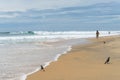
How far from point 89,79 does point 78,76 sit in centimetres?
76

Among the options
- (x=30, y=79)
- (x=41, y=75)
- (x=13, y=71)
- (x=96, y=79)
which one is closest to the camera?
(x=96, y=79)

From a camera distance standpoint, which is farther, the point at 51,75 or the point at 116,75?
the point at 51,75

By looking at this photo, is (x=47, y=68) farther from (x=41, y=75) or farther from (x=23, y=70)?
(x=41, y=75)

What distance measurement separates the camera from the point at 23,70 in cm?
1253

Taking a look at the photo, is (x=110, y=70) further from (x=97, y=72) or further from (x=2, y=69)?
(x=2, y=69)

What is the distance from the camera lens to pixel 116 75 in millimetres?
10086

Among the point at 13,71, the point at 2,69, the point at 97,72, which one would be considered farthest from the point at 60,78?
the point at 2,69

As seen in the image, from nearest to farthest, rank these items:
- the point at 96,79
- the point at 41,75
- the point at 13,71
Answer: the point at 96,79 < the point at 41,75 < the point at 13,71

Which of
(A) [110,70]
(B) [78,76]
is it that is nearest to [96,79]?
(B) [78,76]

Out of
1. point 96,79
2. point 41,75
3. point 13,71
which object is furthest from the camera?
point 13,71

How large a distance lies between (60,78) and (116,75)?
6.28 feet

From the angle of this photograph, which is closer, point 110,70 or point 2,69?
point 110,70

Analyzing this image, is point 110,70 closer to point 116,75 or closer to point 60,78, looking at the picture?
point 116,75

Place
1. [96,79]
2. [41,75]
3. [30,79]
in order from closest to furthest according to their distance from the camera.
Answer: [96,79]
[30,79]
[41,75]
